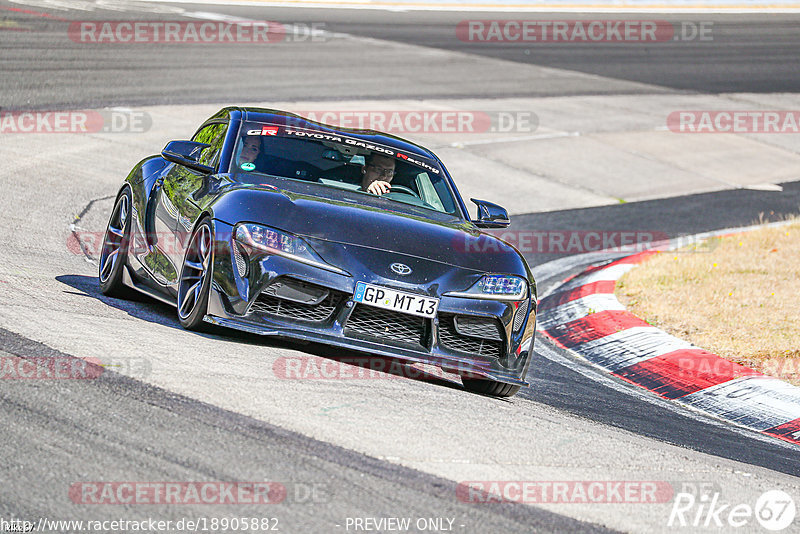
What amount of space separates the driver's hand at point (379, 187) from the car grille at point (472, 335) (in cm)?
139

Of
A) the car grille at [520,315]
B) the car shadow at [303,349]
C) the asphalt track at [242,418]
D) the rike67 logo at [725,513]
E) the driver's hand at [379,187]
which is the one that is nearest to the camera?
the asphalt track at [242,418]

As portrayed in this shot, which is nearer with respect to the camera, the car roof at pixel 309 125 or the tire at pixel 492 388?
the tire at pixel 492 388

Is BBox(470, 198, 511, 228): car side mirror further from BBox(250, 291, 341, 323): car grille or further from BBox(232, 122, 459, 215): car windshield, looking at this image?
BBox(250, 291, 341, 323): car grille

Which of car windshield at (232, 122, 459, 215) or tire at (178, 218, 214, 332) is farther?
car windshield at (232, 122, 459, 215)

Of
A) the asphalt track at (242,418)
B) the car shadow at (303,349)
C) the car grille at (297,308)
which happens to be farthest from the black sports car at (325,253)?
the asphalt track at (242,418)

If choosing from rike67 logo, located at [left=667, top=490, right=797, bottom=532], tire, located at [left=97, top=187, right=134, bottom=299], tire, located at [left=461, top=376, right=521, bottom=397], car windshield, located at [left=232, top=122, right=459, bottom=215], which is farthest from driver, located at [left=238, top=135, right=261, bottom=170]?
rike67 logo, located at [left=667, top=490, right=797, bottom=532]

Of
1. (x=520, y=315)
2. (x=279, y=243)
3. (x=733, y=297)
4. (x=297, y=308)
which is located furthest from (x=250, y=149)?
(x=733, y=297)

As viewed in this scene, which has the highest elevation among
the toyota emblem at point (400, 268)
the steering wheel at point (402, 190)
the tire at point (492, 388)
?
the steering wheel at point (402, 190)

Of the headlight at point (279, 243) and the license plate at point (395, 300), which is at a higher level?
the headlight at point (279, 243)

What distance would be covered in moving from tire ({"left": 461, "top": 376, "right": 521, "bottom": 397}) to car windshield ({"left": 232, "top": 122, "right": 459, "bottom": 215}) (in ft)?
3.95

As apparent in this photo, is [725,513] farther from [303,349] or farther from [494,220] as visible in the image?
[494,220]

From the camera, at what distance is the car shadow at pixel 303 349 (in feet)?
18.6

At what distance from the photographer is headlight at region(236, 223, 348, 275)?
19.4ft

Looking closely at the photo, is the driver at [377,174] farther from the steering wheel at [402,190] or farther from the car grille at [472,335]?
the car grille at [472,335]
